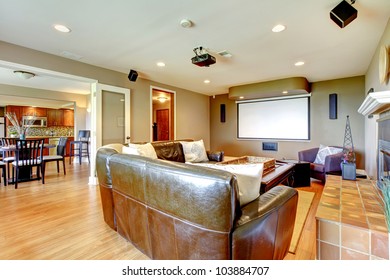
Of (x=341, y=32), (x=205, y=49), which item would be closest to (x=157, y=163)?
(x=205, y=49)

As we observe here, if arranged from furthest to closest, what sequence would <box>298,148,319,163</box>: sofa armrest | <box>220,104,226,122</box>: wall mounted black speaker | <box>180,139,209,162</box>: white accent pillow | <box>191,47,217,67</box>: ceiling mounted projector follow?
<box>220,104,226,122</box>: wall mounted black speaker → <box>298,148,319,163</box>: sofa armrest → <box>180,139,209,162</box>: white accent pillow → <box>191,47,217,67</box>: ceiling mounted projector

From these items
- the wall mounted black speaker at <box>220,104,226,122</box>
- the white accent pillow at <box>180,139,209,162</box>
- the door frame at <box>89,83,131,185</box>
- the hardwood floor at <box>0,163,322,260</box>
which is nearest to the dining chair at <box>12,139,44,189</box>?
the hardwood floor at <box>0,163,322,260</box>

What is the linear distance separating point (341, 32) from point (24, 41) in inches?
175

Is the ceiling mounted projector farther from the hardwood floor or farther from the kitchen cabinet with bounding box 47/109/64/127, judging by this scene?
the kitchen cabinet with bounding box 47/109/64/127

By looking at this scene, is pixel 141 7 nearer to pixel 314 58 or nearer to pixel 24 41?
pixel 24 41

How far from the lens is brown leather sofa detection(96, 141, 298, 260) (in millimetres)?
1073

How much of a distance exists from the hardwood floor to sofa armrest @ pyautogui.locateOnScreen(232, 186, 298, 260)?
0.50 meters

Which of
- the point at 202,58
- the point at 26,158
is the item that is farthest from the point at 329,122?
the point at 26,158

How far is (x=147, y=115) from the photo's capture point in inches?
193

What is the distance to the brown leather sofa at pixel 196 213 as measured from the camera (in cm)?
107

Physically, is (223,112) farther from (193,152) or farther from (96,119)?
(96,119)

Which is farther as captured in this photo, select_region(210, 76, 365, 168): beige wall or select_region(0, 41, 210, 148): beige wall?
select_region(210, 76, 365, 168): beige wall

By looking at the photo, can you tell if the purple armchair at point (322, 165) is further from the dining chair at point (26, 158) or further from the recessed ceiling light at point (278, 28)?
the dining chair at point (26, 158)

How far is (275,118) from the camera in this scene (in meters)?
5.64
